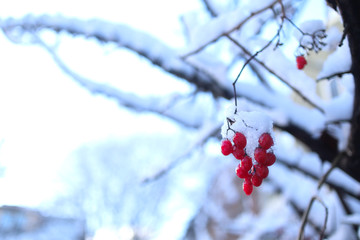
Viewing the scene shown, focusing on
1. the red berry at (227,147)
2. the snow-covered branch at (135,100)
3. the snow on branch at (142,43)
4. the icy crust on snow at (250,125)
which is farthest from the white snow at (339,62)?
the snow-covered branch at (135,100)

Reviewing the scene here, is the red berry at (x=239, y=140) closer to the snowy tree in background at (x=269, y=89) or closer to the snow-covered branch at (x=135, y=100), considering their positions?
the snowy tree in background at (x=269, y=89)

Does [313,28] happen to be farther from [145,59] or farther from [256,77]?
[256,77]

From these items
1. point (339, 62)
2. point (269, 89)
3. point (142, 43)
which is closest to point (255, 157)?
point (339, 62)

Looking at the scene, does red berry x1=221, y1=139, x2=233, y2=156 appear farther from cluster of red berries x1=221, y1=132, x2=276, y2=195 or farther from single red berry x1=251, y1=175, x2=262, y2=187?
single red berry x1=251, y1=175, x2=262, y2=187

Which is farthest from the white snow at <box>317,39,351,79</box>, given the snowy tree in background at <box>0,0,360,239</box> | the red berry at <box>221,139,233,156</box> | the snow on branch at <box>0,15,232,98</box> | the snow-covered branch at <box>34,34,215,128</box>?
the snow-covered branch at <box>34,34,215,128</box>

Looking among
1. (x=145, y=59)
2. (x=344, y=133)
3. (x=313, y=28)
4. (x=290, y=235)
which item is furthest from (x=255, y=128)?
(x=290, y=235)

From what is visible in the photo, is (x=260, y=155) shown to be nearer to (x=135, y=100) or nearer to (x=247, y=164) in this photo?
(x=247, y=164)
